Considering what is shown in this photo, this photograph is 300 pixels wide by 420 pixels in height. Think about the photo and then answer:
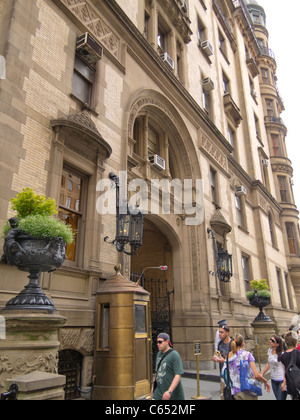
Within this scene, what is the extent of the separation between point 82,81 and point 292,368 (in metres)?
9.21

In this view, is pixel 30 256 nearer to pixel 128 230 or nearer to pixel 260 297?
pixel 128 230

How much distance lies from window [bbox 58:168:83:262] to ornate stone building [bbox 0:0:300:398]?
4 cm

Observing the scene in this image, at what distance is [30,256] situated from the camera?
203 inches

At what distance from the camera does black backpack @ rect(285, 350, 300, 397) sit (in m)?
5.44

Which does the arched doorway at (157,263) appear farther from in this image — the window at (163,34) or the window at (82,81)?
the window at (163,34)

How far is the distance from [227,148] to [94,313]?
1542cm

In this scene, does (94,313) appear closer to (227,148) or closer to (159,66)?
(159,66)

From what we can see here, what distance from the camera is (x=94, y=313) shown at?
7930 millimetres

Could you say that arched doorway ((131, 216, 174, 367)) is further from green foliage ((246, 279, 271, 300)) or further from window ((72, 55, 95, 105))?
window ((72, 55, 95, 105))

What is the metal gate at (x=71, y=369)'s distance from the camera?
282 inches

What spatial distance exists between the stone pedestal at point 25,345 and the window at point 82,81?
6.75m

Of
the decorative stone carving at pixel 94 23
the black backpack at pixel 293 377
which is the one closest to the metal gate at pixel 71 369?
the black backpack at pixel 293 377

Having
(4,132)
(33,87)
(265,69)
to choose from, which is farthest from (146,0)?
(265,69)

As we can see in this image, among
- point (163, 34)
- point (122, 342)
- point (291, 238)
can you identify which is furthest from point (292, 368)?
point (291, 238)
